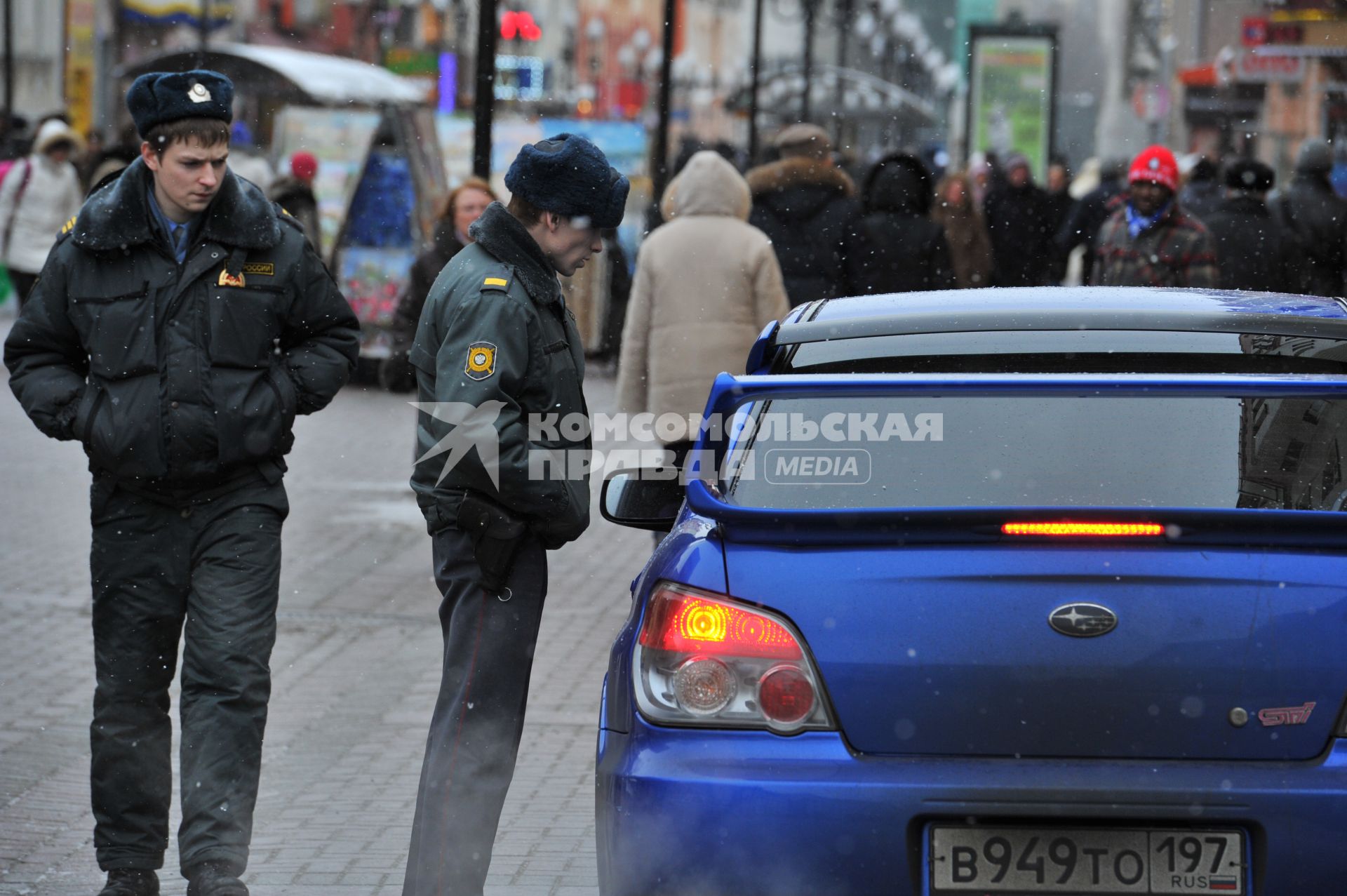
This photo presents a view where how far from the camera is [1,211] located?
1867cm

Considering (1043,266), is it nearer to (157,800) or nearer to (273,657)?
(273,657)

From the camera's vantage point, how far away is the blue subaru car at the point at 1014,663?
11.1ft

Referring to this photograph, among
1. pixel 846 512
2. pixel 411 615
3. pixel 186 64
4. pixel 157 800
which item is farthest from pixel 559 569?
pixel 186 64

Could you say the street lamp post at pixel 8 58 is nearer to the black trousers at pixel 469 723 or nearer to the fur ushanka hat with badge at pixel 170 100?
the fur ushanka hat with badge at pixel 170 100

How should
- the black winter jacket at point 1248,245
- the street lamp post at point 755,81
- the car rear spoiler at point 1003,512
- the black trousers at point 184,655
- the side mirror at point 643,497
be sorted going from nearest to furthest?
the car rear spoiler at point 1003,512, the side mirror at point 643,497, the black trousers at point 184,655, the black winter jacket at point 1248,245, the street lamp post at point 755,81

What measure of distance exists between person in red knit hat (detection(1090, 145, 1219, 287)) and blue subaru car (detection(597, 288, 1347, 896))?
565 centimetres

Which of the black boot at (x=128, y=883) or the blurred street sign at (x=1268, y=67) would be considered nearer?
the black boot at (x=128, y=883)

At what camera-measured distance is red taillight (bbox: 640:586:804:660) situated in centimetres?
355

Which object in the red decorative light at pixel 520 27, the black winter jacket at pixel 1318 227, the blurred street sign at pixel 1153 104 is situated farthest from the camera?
the blurred street sign at pixel 1153 104

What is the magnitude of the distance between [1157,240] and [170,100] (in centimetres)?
559

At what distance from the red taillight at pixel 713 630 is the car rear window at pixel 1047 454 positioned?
232mm

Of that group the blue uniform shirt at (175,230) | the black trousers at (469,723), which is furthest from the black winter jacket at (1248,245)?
the black trousers at (469,723)

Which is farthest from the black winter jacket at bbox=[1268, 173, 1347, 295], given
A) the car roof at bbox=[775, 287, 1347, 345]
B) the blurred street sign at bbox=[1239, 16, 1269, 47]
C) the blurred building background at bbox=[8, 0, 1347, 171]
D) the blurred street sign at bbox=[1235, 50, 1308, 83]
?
the blurred street sign at bbox=[1239, 16, 1269, 47]

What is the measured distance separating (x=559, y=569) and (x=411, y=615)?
1.39m
